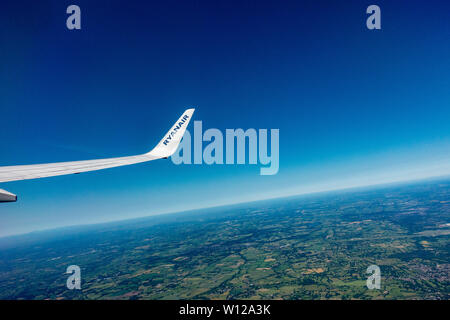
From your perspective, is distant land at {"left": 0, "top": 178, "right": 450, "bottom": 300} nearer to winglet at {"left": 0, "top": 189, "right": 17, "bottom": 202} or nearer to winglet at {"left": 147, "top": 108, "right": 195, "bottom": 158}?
winglet at {"left": 147, "top": 108, "right": 195, "bottom": 158}

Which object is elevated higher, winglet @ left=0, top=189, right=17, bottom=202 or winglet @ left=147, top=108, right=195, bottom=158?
winglet @ left=147, top=108, right=195, bottom=158

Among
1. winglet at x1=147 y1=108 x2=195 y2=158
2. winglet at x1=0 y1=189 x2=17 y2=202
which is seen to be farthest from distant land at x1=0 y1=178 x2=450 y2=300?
winglet at x1=0 y1=189 x2=17 y2=202

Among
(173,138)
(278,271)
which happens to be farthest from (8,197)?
(278,271)

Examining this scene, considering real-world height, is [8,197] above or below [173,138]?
below

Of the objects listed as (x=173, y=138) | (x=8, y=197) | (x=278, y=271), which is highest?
(x=173, y=138)

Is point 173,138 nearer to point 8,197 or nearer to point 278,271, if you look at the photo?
point 8,197

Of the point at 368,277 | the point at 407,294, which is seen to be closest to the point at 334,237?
the point at 368,277
